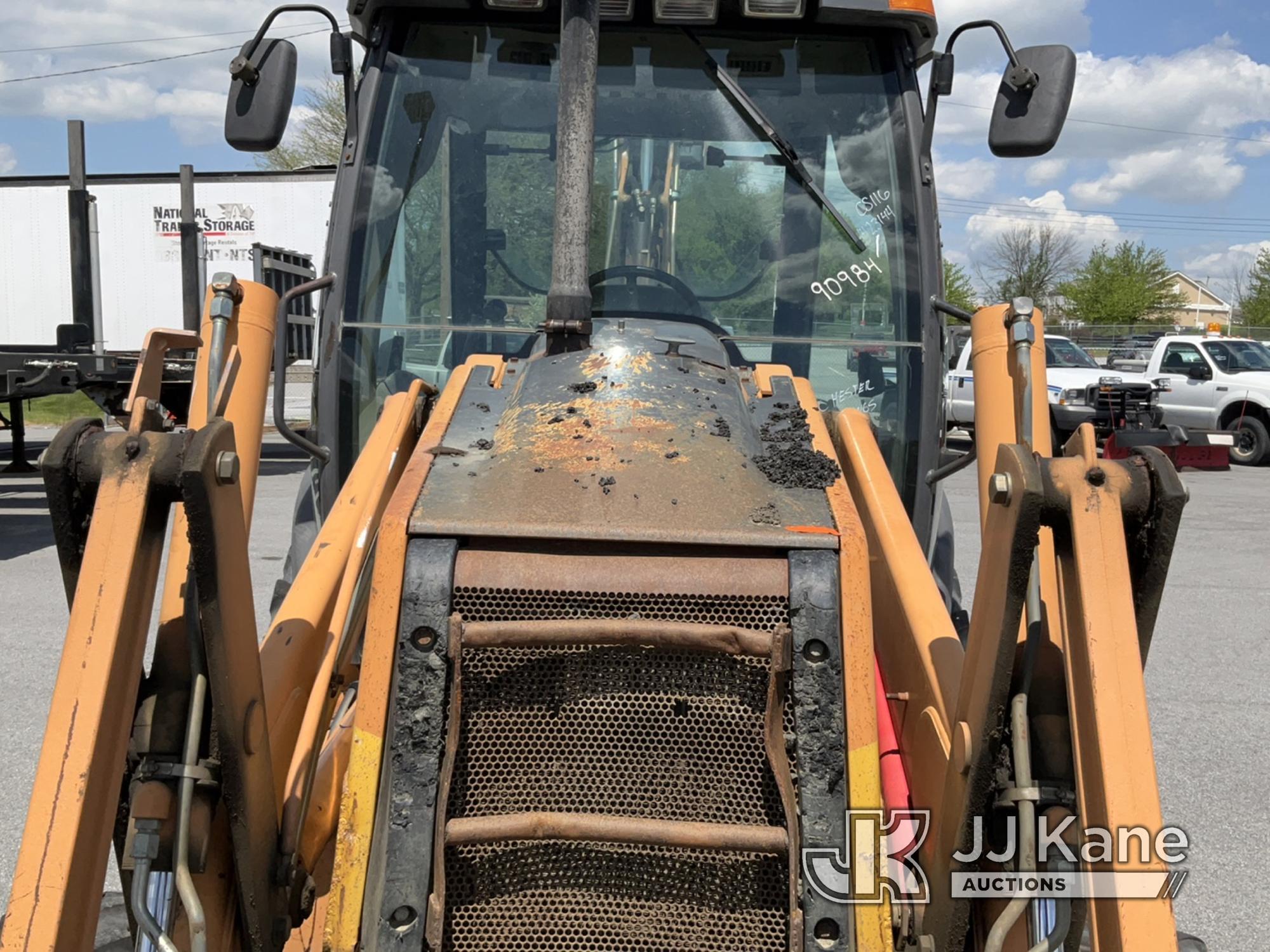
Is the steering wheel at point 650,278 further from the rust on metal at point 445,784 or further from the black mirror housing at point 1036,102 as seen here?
the rust on metal at point 445,784

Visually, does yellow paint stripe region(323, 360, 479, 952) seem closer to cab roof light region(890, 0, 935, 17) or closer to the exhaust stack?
the exhaust stack

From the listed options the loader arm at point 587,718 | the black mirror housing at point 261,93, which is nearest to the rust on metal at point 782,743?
the loader arm at point 587,718

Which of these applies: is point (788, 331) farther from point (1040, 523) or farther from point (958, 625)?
point (1040, 523)

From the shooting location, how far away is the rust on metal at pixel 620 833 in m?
1.88

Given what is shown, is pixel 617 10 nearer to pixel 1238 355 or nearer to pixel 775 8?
pixel 775 8

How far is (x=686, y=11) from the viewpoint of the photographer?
3412 mm

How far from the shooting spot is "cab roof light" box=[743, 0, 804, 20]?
333 cm

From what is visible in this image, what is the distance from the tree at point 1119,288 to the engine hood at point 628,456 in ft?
195

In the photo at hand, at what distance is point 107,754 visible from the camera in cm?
181

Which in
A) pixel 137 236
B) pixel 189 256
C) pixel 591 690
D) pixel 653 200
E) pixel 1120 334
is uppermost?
pixel 137 236

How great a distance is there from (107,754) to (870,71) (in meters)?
2.87

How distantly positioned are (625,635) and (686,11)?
2.22 metres

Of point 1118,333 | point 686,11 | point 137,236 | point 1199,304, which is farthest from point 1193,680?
point 1199,304

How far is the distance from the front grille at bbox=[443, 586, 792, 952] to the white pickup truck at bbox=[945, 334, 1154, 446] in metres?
11.4
